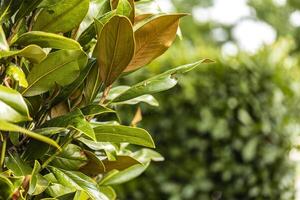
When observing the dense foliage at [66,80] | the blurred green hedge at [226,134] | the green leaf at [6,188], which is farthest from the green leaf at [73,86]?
the blurred green hedge at [226,134]

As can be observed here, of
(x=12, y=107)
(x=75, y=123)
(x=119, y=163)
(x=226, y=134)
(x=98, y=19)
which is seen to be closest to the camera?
(x=12, y=107)

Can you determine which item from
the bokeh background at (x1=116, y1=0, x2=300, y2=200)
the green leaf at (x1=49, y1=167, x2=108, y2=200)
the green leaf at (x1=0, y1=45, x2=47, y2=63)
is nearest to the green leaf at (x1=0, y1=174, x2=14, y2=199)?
the green leaf at (x1=49, y1=167, x2=108, y2=200)

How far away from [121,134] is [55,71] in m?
0.24

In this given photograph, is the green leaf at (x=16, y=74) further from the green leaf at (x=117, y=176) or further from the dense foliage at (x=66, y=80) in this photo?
the green leaf at (x=117, y=176)

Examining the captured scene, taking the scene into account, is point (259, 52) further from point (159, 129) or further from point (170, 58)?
point (159, 129)

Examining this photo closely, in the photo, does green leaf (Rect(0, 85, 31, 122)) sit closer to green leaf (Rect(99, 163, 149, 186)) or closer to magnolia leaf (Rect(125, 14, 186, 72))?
magnolia leaf (Rect(125, 14, 186, 72))

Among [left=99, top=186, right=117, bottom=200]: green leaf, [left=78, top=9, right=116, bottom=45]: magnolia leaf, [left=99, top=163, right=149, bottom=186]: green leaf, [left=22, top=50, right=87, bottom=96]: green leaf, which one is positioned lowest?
[left=99, top=163, right=149, bottom=186]: green leaf

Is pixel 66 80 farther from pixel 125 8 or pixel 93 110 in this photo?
pixel 125 8

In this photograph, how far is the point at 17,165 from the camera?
1.30m

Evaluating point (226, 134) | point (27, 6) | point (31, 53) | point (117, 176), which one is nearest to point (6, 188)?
point (31, 53)

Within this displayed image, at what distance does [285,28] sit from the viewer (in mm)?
19406

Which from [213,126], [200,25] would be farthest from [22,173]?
[200,25]

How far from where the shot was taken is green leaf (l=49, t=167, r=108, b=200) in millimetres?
1361

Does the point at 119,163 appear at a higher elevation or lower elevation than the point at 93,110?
lower
